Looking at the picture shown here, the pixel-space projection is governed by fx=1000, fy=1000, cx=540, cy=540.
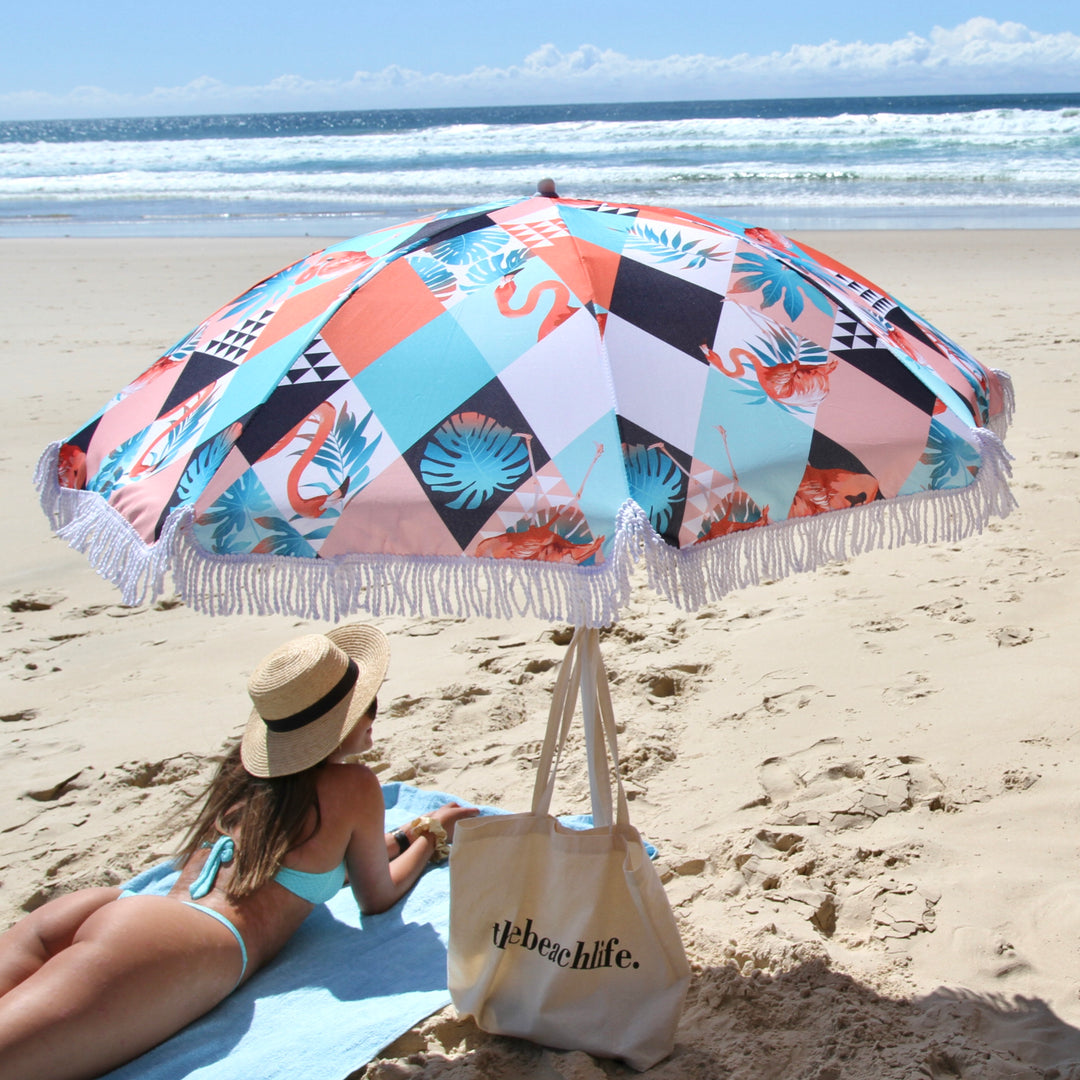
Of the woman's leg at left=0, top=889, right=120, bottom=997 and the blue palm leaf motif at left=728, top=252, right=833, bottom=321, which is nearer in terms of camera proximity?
the blue palm leaf motif at left=728, top=252, right=833, bottom=321

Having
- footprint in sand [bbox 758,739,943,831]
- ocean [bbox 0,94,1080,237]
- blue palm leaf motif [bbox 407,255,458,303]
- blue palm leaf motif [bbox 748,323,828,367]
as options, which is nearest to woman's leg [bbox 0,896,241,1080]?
blue palm leaf motif [bbox 407,255,458,303]

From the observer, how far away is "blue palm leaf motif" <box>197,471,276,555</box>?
5.00ft

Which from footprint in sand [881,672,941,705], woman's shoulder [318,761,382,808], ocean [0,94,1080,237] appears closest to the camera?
woman's shoulder [318,761,382,808]

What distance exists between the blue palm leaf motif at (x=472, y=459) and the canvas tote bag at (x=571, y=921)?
1.81ft

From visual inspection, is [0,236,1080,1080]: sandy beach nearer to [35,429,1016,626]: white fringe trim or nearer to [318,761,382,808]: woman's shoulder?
[318,761,382,808]: woman's shoulder

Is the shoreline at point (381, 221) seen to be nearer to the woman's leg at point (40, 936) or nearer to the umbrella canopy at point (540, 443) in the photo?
the umbrella canopy at point (540, 443)

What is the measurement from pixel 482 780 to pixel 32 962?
4.51 ft

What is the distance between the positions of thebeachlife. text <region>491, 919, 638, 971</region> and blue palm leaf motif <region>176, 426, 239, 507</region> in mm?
1038

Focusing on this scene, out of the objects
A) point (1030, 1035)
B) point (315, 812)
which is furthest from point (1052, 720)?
point (315, 812)

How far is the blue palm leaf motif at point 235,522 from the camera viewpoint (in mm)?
1525

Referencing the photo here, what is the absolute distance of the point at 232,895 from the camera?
222cm

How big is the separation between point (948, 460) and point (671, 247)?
2.03 feet

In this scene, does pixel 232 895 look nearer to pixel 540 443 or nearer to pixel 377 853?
pixel 377 853

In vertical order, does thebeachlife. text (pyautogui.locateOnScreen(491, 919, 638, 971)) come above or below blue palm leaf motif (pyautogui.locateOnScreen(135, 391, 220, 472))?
below
